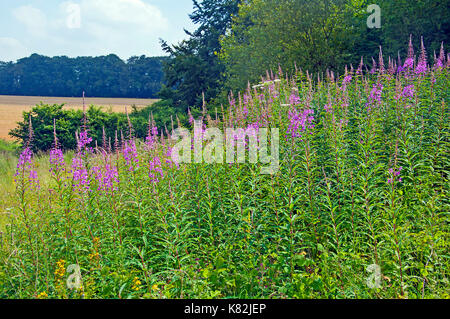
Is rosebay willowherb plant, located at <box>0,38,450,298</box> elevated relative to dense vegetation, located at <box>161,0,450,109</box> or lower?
lower

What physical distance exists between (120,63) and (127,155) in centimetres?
5969

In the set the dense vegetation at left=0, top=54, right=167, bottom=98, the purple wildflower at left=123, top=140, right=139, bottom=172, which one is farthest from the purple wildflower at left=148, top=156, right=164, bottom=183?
the dense vegetation at left=0, top=54, right=167, bottom=98

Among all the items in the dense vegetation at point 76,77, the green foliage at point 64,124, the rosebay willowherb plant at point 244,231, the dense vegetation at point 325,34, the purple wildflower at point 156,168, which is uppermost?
the dense vegetation at point 76,77

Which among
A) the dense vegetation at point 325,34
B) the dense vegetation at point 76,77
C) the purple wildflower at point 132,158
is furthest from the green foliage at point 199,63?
the dense vegetation at point 76,77

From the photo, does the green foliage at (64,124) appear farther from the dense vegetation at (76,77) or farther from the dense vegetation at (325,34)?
the dense vegetation at (76,77)

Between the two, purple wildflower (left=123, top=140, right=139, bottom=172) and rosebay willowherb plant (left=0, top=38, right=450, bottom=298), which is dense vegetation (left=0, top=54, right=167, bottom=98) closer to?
purple wildflower (left=123, top=140, right=139, bottom=172)

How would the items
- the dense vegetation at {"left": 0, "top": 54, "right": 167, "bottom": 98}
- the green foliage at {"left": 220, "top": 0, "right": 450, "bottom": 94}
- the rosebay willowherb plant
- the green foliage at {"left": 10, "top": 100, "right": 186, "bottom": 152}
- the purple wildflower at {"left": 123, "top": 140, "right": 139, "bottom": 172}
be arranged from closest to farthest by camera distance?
the rosebay willowherb plant
the purple wildflower at {"left": 123, "top": 140, "right": 139, "bottom": 172}
the green foliage at {"left": 220, "top": 0, "right": 450, "bottom": 94}
the green foliage at {"left": 10, "top": 100, "right": 186, "bottom": 152}
the dense vegetation at {"left": 0, "top": 54, "right": 167, "bottom": 98}

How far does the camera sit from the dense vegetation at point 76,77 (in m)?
60.0

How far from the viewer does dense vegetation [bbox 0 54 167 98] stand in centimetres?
6000

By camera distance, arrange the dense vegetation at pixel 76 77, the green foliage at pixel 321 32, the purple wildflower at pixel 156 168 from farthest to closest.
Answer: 1. the dense vegetation at pixel 76 77
2. the green foliage at pixel 321 32
3. the purple wildflower at pixel 156 168

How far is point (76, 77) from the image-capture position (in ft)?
201
